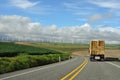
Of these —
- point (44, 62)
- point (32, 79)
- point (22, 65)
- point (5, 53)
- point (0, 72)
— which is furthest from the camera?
point (5, 53)

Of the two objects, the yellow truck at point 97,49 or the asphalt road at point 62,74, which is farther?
the yellow truck at point 97,49

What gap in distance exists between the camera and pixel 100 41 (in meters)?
51.2

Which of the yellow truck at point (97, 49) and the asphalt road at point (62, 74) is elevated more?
the yellow truck at point (97, 49)

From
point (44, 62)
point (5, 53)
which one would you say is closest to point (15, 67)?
point (44, 62)

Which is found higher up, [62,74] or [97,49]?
[97,49]

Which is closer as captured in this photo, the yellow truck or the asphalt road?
the asphalt road

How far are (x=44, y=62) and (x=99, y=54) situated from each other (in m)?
18.0

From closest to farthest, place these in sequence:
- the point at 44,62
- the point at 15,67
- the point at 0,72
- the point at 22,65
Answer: the point at 0,72 < the point at 15,67 < the point at 22,65 < the point at 44,62

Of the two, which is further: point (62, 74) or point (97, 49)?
point (97, 49)

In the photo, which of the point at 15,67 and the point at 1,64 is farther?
the point at 15,67

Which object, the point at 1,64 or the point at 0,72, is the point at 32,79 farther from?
the point at 1,64

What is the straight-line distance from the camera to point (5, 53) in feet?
198

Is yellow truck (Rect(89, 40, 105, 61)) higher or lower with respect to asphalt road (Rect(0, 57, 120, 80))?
higher

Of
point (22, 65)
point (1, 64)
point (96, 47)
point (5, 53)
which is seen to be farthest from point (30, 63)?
point (5, 53)
